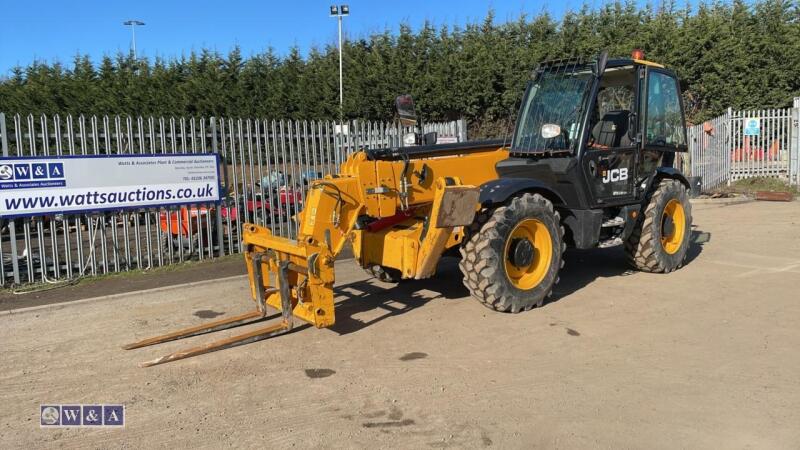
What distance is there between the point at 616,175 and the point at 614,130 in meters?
0.54

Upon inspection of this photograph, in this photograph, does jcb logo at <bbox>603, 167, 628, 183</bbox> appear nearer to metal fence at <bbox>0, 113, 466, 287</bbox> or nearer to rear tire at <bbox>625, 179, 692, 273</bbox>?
rear tire at <bbox>625, 179, 692, 273</bbox>

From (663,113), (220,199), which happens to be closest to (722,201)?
(663,113)

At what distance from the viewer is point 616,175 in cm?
702

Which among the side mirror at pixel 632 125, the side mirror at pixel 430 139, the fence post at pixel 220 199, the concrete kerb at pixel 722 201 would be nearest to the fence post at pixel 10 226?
the fence post at pixel 220 199

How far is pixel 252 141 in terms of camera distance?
10.2 metres

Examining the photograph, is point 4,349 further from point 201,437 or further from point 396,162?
point 396,162

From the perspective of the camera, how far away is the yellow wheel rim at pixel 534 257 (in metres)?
6.17

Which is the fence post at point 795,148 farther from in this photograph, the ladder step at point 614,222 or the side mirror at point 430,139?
the side mirror at point 430,139

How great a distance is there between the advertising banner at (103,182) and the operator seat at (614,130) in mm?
5651

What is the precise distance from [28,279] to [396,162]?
5.55 metres

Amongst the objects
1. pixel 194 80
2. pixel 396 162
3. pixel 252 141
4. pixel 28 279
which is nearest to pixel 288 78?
pixel 194 80

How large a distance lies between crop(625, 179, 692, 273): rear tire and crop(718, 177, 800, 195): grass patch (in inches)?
375
